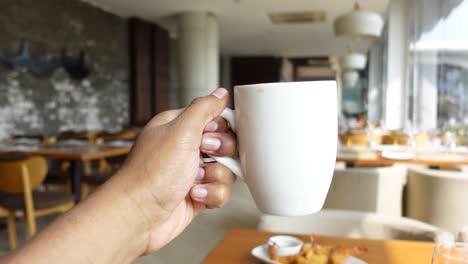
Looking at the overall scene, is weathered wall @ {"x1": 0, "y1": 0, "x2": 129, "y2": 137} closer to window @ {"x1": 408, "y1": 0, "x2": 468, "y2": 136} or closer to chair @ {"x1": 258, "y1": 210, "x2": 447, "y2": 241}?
chair @ {"x1": 258, "y1": 210, "x2": 447, "y2": 241}

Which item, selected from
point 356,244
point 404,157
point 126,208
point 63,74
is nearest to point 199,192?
point 126,208

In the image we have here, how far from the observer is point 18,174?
2.67 metres

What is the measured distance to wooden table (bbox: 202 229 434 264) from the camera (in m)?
0.97

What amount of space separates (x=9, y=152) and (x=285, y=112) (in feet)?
12.0

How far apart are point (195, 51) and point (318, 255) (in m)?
8.06

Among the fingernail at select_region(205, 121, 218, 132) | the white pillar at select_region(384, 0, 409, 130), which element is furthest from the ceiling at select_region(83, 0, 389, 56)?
the fingernail at select_region(205, 121, 218, 132)

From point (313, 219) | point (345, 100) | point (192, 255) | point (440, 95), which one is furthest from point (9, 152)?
point (345, 100)

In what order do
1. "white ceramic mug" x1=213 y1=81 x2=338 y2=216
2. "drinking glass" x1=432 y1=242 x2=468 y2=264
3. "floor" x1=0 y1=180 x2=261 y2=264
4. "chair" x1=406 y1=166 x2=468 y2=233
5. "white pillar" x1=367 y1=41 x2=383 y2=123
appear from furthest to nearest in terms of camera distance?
1. "white pillar" x1=367 y1=41 x2=383 y2=123
2. "chair" x1=406 y1=166 x2=468 y2=233
3. "floor" x1=0 y1=180 x2=261 y2=264
4. "drinking glass" x1=432 y1=242 x2=468 y2=264
5. "white ceramic mug" x1=213 y1=81 x2=338 y2=216

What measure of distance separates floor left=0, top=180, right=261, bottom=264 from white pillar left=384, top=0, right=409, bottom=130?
241 inches

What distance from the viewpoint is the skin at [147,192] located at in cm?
56

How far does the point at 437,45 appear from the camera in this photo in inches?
252

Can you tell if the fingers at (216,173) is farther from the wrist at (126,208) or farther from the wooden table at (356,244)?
the wooden table at (356,244)

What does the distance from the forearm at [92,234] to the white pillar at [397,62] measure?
7822 mm

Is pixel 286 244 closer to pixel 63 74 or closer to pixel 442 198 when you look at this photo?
pixel 442 198
